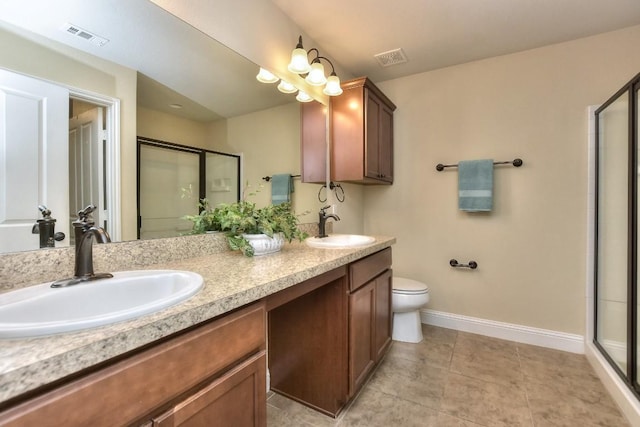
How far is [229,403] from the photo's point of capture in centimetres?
80

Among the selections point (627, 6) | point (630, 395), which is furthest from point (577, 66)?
point (630, 395)

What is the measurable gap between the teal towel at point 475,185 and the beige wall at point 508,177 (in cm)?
12

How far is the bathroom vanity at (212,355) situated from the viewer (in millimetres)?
471

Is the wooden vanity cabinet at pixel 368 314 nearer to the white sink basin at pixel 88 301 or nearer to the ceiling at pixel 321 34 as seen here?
the white sink basin at pixel 88 301

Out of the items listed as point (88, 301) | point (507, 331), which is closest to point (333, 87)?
point (88, 301)

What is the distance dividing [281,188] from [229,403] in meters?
1.31

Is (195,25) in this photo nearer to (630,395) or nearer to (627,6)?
(627,6)

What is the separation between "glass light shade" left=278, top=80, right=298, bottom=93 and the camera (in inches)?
75.4

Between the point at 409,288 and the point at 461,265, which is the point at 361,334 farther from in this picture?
the point at 461,265

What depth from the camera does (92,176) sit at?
101cm

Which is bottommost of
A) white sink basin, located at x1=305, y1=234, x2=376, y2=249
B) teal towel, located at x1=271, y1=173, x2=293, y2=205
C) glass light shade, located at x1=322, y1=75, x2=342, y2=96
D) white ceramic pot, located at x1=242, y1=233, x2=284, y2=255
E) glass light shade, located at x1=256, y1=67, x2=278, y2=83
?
white sink basin, located at x1=305, y1=234, x2=376, y2=249

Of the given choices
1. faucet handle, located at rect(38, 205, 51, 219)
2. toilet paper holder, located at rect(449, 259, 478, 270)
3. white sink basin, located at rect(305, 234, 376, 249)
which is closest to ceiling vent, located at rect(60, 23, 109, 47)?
faucet handle, located at rect(38, 205, 51, 219)

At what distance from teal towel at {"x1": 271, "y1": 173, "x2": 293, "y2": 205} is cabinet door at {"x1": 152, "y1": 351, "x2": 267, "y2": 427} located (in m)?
1.10

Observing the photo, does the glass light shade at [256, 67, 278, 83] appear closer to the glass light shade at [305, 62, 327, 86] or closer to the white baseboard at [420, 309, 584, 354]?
the glass light shade at [305, 62, 327, 86]
